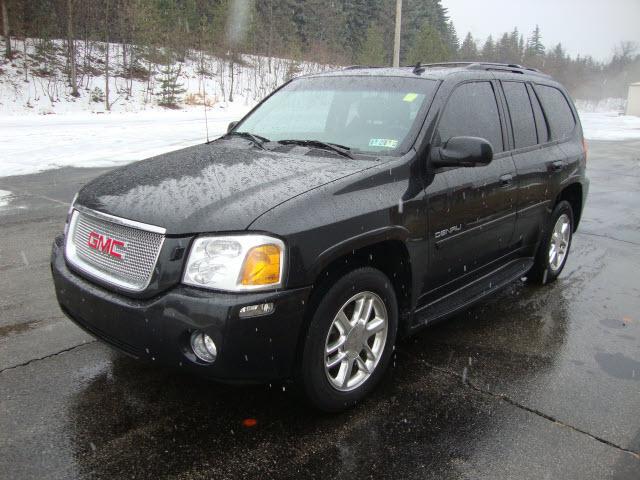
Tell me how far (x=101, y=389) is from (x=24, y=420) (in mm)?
419

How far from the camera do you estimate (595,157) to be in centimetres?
1575

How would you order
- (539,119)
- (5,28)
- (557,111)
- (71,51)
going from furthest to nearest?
(5,28), (71,51), (557,111), (539,119)

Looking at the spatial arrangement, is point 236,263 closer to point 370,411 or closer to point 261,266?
point 261,266

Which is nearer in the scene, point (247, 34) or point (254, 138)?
point (254, 138)

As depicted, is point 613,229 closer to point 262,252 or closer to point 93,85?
point 262,252

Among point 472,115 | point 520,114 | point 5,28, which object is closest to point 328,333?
point 472,115

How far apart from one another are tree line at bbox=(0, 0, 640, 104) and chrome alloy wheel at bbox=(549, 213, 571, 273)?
1085 inches

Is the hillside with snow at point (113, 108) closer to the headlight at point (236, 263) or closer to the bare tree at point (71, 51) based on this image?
the bare tree at point (71, 51)

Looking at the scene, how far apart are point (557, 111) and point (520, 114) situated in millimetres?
866

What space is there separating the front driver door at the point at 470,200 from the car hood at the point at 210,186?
24.2 inches

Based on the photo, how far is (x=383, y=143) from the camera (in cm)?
343

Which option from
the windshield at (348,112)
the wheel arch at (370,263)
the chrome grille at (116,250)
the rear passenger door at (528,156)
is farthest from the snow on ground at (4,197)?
the rear passenger door at (528,156)

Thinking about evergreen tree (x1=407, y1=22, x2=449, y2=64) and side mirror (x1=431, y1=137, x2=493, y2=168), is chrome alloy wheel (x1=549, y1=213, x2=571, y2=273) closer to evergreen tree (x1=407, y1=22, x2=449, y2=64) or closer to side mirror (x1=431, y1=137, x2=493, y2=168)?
side mirror (x1=431, y1=137, x2=493, y2=168)

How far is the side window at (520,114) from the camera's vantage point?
14.1 ft
